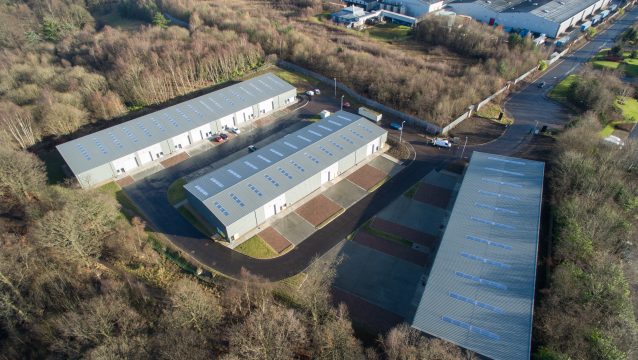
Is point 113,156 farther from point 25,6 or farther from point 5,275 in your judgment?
point 25,6

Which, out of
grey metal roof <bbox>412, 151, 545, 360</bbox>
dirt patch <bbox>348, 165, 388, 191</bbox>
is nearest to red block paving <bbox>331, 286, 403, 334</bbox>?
grey metal roof <bbox>412, 151, 545, 360</bbox>

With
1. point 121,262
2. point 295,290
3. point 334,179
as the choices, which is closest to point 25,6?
point 121,262

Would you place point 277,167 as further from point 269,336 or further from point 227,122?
point 269,336

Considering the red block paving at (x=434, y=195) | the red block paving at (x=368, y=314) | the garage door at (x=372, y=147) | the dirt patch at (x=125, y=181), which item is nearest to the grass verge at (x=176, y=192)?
the dirt patch at (x=125, y=181)

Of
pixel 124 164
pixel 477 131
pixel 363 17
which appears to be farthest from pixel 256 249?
pixel 363 17

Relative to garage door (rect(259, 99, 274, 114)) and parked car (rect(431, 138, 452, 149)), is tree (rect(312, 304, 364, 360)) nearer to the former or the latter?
parked car (rect(431, 138, 452, 149))

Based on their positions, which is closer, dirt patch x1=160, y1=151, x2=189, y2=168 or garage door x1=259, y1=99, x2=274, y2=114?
dirt patch x1=160, y1=151, x2=189, y2=168
